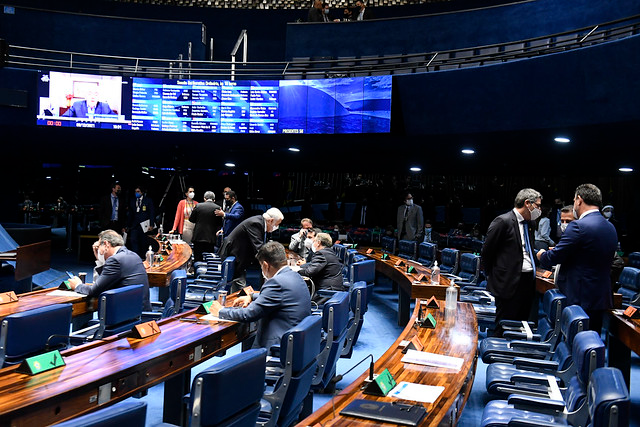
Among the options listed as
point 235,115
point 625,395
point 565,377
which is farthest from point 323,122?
point 625,395

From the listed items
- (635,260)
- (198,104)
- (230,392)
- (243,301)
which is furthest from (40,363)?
(198,104)

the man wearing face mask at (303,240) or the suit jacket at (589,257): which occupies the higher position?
the suit jacket at (589,257)

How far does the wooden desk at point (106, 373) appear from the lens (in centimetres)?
262

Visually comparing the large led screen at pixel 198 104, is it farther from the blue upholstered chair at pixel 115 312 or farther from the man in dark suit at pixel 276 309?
the man in dark suit at pixel 276 309

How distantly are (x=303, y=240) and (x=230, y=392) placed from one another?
690 cm

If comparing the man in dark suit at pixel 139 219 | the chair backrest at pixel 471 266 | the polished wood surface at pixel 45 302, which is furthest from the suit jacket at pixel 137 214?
the polished wood surface at pixel 45 302

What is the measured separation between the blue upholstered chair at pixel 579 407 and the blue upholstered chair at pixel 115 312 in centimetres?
262

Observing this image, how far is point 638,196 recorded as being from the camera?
45.6 feet

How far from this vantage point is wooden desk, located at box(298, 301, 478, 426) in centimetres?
256

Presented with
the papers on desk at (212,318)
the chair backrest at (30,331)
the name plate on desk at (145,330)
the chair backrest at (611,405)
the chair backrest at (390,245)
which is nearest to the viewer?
the chair backrest at (611,405)

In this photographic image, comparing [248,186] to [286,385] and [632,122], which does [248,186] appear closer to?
[632,122]

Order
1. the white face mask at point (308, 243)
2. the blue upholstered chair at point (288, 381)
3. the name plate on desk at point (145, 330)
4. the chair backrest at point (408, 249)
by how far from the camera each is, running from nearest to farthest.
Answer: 1. the blue upholstered chair at point (288, 381)
2. the name plate on desk at point (145, 330)
3. the white face mask at point (308, 243)
4. the chair backrest at point (408, 249)

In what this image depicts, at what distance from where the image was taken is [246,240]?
7.51 metres

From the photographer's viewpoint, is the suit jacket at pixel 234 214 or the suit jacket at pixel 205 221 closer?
the suit jacket at pixel 234 214
